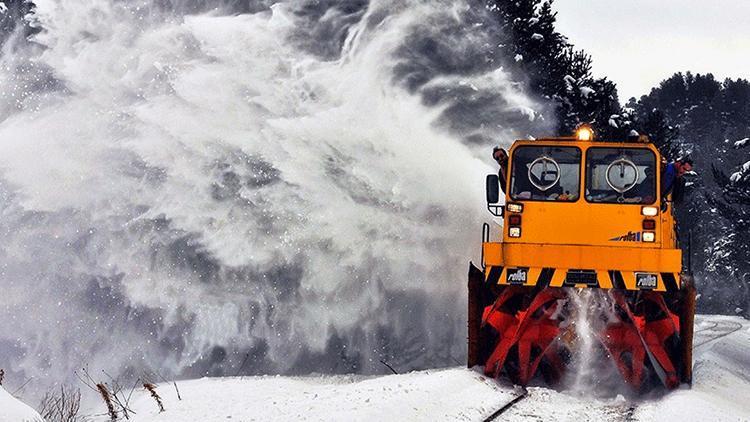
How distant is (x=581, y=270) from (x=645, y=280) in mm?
694

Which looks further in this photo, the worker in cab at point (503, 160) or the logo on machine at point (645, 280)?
the worker in cab at point (503, 160)

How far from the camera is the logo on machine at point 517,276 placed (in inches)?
368

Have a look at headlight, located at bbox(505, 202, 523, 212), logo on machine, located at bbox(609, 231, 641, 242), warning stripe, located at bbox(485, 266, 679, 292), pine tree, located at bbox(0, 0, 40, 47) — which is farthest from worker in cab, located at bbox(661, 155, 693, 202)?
pine tree, located at bbox(0, 0, 40, 47)

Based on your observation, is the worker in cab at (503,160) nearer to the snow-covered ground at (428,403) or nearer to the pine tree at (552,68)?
the snow-covered ground at (428,403)

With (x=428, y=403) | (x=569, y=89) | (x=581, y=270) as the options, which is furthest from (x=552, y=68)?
(x=428, y=403)

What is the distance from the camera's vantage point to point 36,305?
16.0 metres

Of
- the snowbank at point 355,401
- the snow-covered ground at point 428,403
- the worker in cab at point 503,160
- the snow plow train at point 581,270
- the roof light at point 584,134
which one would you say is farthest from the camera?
the worker in cab at point 503,160

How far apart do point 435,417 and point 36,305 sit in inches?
445

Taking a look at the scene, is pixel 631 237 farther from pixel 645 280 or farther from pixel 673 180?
pixel 673 180

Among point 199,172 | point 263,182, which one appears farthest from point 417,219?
point 199,172

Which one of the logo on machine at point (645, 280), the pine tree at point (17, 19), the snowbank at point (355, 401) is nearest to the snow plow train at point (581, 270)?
the logo on machine at point (645, 280)

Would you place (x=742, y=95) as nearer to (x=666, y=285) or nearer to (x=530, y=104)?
(x=530, y=104)

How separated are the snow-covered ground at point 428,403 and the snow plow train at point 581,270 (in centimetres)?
54

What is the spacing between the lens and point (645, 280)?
29.6 feet
